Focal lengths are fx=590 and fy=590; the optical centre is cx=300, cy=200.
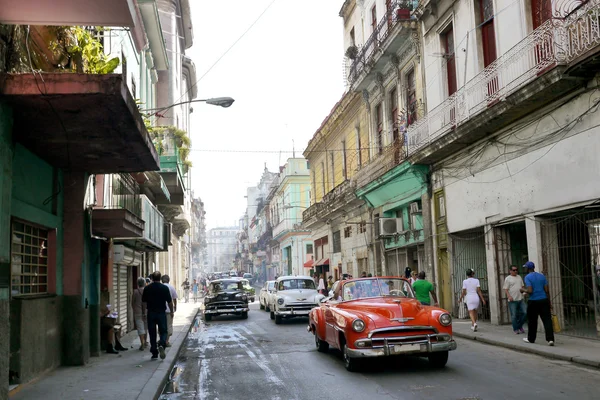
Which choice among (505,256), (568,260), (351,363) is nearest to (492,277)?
(505,256)

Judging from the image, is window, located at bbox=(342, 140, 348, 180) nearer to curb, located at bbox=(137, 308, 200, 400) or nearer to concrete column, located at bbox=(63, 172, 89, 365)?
curb, located at bbox=(137, 308, 200, 400)

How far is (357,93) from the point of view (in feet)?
90.0

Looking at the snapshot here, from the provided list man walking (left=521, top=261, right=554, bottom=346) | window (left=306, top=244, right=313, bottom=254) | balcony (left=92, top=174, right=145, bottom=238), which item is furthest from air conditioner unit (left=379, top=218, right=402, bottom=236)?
window (left=306, top=244, right=313, bottom=254)

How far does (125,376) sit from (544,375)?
21.3 feet

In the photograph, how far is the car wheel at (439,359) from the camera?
31.1 ft

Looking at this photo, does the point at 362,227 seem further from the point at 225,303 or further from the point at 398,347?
the point at 398,347

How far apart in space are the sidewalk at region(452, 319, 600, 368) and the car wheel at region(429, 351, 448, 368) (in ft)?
7.03

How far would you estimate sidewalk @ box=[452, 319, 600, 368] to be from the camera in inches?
383

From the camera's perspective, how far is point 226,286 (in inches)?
963

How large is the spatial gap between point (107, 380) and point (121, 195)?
6867mm

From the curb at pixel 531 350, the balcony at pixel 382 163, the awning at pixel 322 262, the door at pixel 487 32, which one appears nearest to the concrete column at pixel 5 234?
the curb at pixel 531 350

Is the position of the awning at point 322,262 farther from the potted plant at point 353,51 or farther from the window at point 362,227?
the potted plant at point 353,51

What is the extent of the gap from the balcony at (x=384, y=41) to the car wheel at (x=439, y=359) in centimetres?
1394

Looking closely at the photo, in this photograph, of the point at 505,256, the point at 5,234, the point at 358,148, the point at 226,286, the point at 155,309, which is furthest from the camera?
the point at 358,148
